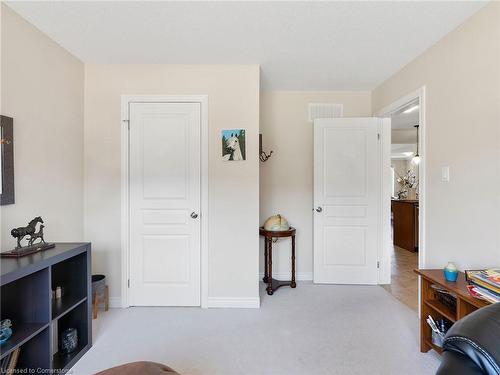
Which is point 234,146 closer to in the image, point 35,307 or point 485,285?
point 35,307

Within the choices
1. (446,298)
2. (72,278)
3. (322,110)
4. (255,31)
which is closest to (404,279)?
(446,298)

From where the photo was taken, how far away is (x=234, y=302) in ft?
8.56

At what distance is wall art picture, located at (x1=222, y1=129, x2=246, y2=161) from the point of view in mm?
2588

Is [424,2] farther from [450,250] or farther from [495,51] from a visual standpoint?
[450,250]

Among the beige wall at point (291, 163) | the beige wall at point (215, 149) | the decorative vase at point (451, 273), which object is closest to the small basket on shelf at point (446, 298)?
the decorative vase at point (451, 273)

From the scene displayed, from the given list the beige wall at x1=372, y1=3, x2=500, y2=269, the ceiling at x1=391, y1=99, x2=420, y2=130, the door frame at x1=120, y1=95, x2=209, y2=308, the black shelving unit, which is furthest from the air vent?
the black shelving unit

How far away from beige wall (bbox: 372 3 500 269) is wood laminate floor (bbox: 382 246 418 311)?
2.56 ft

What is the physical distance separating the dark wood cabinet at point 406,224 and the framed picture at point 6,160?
18.0 feet

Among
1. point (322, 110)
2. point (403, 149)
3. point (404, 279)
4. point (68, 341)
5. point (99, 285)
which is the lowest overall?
point (404, 279)

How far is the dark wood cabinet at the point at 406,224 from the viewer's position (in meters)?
4.77

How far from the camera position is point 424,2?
173cm

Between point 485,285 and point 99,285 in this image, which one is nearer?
point 485,285

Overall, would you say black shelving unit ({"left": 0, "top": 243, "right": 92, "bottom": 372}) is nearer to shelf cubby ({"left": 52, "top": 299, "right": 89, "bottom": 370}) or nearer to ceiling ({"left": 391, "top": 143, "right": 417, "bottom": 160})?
shelf cubby ({"left": 52, "top": 299, "right": 89, "bottom": 370})

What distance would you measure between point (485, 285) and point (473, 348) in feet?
3.24
